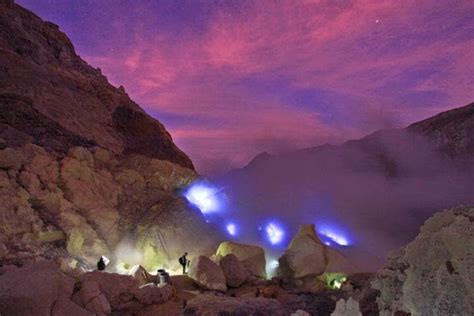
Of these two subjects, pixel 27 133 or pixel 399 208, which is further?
pixel 399 208

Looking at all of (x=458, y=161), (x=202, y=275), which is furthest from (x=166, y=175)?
(x=458, y=161)

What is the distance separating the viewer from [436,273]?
3.90 metres

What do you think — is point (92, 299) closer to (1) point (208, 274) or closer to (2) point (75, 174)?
(1) point (208, 274)

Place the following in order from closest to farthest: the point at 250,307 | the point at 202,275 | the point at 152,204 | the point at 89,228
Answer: the point at 250,307 → the point at 202,275 → the point at 89,228 → the point at 152,204

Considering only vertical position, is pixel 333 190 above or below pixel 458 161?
below

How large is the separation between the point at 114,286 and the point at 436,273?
1163cm

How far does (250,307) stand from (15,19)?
30.3m

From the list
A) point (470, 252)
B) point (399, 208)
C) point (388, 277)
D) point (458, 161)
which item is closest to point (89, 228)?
point (388, 277)

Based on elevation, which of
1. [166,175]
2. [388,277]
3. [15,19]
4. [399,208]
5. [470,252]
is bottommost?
[388,277]

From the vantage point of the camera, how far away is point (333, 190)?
4456 cm

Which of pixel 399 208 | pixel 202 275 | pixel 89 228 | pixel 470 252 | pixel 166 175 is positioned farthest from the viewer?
pixel 399 208

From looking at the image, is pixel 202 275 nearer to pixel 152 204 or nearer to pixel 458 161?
pixel 152 204

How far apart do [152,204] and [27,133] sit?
331 inches

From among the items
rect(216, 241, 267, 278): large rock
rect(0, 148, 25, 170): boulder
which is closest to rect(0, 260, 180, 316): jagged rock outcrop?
rect(216, 241, 267, 278): large rock
